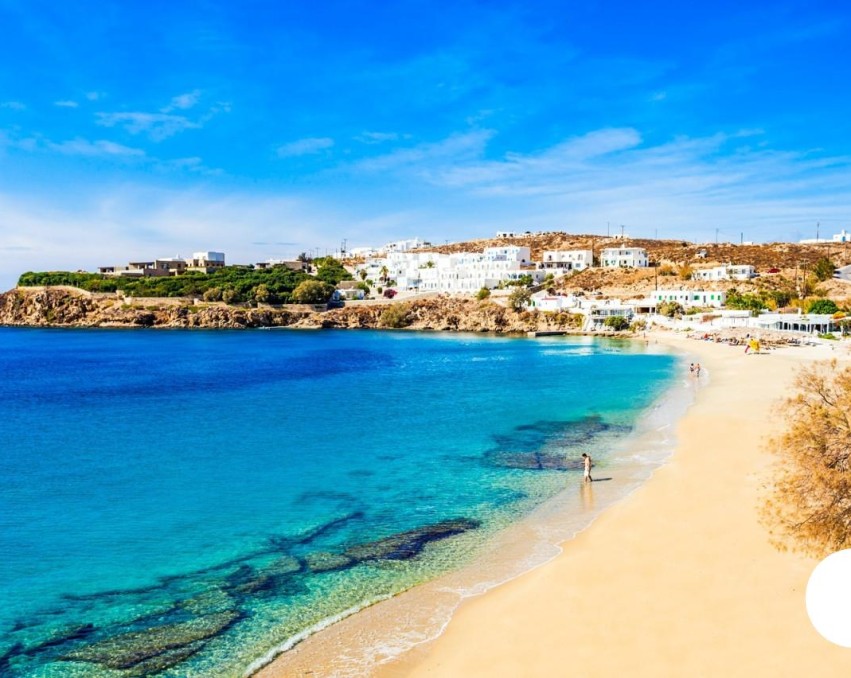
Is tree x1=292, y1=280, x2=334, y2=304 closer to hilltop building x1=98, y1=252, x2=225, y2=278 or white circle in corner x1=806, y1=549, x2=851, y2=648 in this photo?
hilltop building x1=98, y1=252, x2=225, y2=278

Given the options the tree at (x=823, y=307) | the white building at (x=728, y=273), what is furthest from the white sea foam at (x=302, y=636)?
the white building at (x=728, y=273)

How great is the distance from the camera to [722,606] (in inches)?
501

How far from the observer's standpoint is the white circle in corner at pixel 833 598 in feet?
13.5

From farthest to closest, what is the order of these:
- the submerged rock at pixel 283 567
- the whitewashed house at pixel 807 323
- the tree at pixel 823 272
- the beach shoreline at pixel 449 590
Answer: the tree at pixel 823 272 < the whitewashed house at pixel 807 323 < the submerged rock at pixel 283 567 < the beach shoreline at pixel 449 590

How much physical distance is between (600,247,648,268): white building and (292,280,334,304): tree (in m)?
59.9

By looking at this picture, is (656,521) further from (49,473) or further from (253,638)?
(49,473)

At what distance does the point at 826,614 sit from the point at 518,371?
53.6 metres

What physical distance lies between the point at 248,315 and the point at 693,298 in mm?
80564

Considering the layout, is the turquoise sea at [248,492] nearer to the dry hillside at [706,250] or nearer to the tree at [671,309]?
the tree at [671,309]

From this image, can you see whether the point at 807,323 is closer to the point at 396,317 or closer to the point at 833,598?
the point at 396,317

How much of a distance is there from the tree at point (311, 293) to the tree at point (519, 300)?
1602 inches

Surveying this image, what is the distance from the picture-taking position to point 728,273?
114438mm

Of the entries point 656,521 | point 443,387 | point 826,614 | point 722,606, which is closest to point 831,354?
point 443,387

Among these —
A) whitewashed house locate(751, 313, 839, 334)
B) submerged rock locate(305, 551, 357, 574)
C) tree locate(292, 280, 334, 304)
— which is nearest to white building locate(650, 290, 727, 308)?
whitewashed house locate(751, 313, 839, 334)
